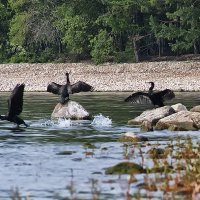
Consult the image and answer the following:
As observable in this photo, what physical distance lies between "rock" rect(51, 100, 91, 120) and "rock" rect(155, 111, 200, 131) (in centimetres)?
643

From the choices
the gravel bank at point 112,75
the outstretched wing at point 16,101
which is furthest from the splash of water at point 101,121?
the gravel bank at point 112,75

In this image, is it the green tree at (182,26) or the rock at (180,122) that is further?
the green tree at (182,26)


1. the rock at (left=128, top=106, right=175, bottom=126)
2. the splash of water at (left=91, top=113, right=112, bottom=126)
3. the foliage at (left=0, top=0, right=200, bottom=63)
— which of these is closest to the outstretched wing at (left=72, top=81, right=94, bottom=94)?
the splash of water at (left=91, top=113, right=112, bottom=126)

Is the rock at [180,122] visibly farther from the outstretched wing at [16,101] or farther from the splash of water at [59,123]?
the outstretched wing at [16,101]

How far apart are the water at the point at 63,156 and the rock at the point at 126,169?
9.9 inches

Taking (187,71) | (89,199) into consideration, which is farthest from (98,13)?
(89,199)

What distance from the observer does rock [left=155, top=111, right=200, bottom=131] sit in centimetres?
3141

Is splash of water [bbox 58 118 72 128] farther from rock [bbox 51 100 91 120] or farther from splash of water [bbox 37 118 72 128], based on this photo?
rock [bbox 51 100 91 120]

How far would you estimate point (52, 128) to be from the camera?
34.0 m

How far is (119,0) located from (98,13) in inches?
175

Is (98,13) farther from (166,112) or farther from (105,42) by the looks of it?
(166,112)

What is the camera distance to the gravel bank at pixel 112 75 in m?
72.5

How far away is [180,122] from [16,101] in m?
5.55

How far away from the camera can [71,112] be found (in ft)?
125
